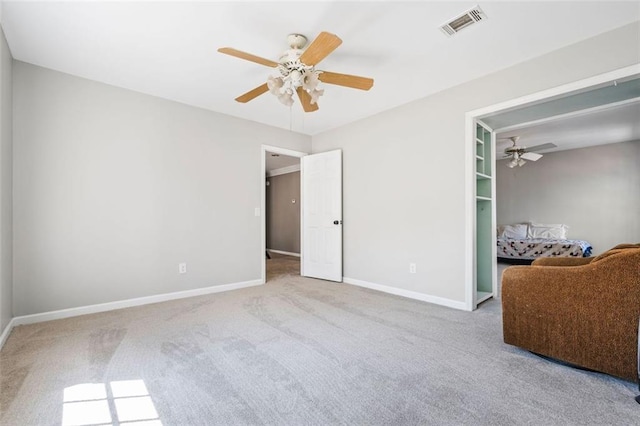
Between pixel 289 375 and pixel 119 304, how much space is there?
2.40 meters

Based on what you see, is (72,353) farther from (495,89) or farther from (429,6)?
(495,89)

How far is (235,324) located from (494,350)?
2.18m

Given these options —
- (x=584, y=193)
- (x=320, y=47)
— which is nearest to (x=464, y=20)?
(x=320, y=47)

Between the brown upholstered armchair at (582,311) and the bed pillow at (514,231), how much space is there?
5.00 m

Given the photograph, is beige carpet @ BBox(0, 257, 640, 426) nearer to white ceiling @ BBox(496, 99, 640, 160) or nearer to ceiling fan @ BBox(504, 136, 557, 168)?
white ceiling @ BBox(496, 99, 640, 160)

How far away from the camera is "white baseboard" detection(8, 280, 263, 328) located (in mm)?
2666

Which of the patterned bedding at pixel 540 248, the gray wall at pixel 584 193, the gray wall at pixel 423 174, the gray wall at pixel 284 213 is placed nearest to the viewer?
the gray wall at pixel 423 174

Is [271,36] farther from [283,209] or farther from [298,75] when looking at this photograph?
[283,209]

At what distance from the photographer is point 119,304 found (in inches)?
122

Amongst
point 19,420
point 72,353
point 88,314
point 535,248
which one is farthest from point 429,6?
point 535,248

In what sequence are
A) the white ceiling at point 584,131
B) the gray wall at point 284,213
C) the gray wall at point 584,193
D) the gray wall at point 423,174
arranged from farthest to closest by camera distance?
the gray wall at point 284,213
the gray wall at point 584,193
the white ceiling at point 584,131
the gray wall at point 423,174

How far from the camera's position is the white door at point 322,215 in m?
4.46

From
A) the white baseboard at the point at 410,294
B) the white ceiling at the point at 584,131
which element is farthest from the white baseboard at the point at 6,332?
the white ceiling at the point at 584,131

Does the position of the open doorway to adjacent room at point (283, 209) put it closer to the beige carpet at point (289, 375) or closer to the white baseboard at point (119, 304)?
the white baseboard at point (119, 304)
